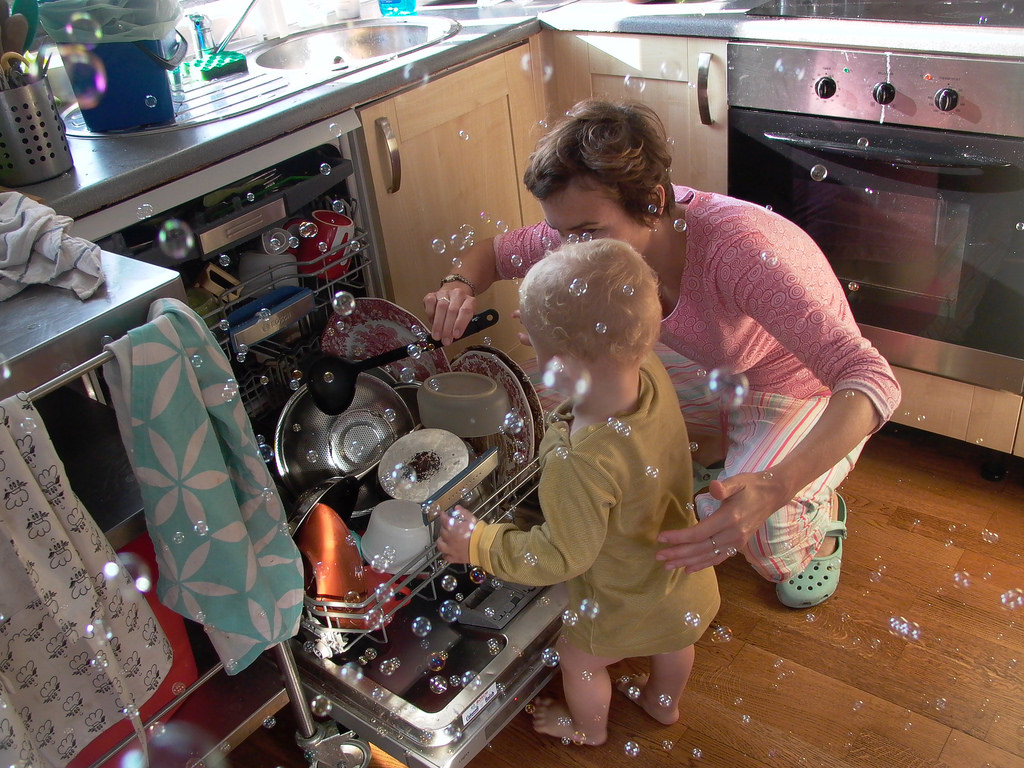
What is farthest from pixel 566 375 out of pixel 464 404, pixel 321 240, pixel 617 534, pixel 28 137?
pixel 28 137

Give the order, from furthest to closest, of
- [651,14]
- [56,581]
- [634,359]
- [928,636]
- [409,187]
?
[651,14] < [409,187] < [928,636] < [634,359] < [56,581]

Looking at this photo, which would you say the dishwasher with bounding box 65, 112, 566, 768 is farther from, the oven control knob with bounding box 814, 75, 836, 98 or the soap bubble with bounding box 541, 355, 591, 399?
the oven control knob with bounding box 814, 75, 836, 98

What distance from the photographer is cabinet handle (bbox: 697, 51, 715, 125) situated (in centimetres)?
167

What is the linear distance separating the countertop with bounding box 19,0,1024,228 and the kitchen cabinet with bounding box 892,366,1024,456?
1.90ft

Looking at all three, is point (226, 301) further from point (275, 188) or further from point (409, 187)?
point (409, 187)

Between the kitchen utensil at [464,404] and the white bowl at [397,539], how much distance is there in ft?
0.55

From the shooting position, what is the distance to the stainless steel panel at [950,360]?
159 centimetres

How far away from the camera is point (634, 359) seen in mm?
1016

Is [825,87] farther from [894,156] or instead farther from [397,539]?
[397,539]

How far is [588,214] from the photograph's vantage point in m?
1.17

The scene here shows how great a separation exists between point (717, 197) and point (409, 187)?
1.79ft

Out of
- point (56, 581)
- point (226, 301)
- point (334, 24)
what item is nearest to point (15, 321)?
point (56, 581)

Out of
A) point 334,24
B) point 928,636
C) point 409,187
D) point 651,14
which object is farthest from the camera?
point 334,24

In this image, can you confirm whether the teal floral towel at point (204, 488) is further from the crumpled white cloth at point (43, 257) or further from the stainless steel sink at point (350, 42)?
the stainless steel sink at point (350, 42)
